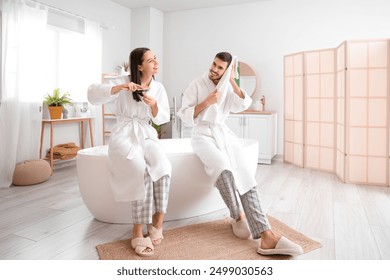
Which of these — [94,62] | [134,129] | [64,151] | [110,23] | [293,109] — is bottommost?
[64,151]

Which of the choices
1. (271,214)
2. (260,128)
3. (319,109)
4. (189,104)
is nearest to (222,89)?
(189,104)

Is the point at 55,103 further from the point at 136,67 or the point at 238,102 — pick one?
the point at 238,102

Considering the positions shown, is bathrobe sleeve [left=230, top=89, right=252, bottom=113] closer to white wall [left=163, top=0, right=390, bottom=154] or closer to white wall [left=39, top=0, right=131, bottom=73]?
white wall [left=163, top=0, right=390, bottom=154]

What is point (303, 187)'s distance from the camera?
3348 mm

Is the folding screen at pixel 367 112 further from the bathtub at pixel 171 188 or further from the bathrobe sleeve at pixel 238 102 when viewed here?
the bathtub at pixel 171 188

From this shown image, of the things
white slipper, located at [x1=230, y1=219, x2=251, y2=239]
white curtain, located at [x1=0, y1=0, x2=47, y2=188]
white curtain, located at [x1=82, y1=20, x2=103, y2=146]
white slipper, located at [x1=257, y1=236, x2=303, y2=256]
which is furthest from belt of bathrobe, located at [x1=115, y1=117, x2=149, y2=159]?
white curtain, located at [x1=82, y1=20, x2=103, y2=146]

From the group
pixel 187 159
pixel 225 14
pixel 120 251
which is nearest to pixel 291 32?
pixel 225 14

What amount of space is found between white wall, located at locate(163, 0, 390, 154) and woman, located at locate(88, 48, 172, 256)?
3.30m

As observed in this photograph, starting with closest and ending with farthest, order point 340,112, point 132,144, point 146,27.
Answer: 1. point 132,144
2. point 340,112
3. point 146,27

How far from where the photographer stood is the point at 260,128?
15.4ft

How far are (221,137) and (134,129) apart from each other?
1.98 ft

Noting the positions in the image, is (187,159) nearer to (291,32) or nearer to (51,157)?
(51,157)

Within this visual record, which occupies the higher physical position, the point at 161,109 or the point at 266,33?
the point at 266,33

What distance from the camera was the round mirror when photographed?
16.9ft
